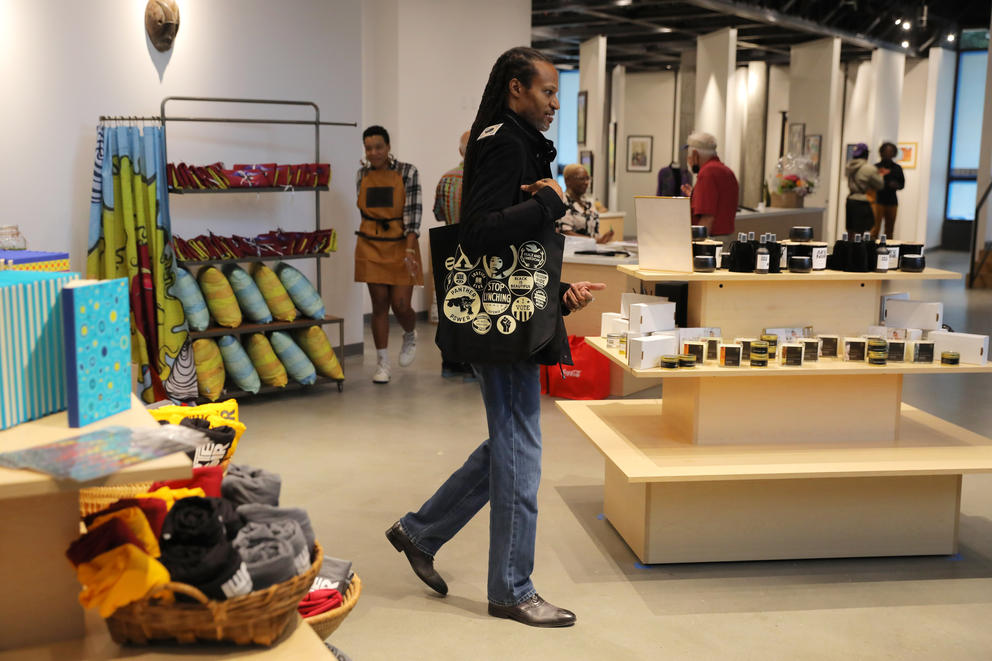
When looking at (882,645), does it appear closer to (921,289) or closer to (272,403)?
(272,403)

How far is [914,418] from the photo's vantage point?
414 cm

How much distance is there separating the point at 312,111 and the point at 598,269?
2.36 metres

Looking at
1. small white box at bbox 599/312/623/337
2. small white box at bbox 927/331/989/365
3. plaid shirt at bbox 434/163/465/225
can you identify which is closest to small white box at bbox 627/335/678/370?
small white box at bbox 599/312/623/337

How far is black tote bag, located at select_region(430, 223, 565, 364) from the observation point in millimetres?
2857

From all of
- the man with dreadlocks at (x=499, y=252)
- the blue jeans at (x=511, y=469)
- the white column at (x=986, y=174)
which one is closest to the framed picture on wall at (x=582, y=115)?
the white column at (x=986, y=174)

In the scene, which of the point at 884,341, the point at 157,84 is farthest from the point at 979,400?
the point at 157,84

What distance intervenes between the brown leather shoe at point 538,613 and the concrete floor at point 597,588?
28 mm

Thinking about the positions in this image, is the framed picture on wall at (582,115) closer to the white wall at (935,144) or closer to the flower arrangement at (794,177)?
the flower arrangement at (794,177)

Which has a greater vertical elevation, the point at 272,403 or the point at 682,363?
the point at 682,363

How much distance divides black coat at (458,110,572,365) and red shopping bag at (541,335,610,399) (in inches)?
135

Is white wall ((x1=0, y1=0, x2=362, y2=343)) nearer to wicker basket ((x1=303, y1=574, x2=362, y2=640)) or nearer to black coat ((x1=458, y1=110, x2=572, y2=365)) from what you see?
black coat ((x1=458, y1=110, x2=572, y2=365))

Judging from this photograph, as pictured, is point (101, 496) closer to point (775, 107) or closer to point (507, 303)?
point (507, 303)

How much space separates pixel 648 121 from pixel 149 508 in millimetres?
19525

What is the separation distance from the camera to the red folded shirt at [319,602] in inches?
85.7
